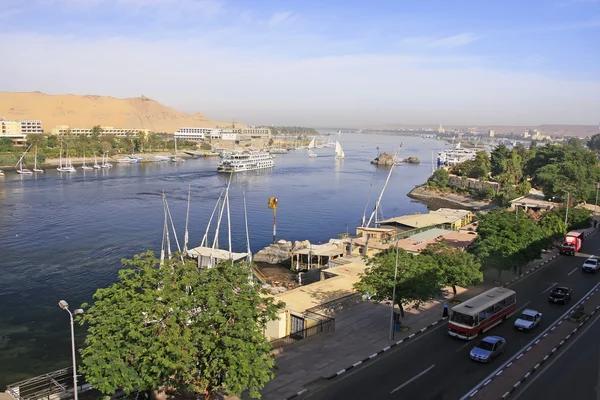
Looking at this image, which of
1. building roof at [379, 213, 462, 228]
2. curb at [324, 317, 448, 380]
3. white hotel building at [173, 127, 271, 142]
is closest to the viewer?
curb at [324, 317, 448, 380]

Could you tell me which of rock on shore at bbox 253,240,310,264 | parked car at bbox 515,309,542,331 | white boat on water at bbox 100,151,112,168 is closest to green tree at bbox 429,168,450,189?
rock on shore at bbox 253,240,310,264

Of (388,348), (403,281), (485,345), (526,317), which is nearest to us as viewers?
(485,345)

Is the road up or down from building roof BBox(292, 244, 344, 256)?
up

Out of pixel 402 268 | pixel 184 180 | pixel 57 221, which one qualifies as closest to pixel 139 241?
pixel 57 221

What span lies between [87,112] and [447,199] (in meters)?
116

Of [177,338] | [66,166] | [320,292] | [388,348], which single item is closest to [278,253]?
[320,292]

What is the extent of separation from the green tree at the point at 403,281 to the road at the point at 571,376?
9.25 feet

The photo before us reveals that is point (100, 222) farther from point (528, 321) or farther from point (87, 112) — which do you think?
point (87, 112)

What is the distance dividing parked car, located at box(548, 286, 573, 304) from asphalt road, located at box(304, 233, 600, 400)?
0.81ft

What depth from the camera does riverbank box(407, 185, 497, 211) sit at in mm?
39094

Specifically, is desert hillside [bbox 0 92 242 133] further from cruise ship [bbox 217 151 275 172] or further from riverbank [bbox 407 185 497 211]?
riverbank [bbox 407 185 497 211]

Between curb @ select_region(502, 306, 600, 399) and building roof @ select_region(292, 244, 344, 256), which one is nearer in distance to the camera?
curb @ select_region(502, 306, 600, 399)

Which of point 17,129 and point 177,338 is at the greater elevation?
point 17,129

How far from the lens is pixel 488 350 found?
29.9 feet
